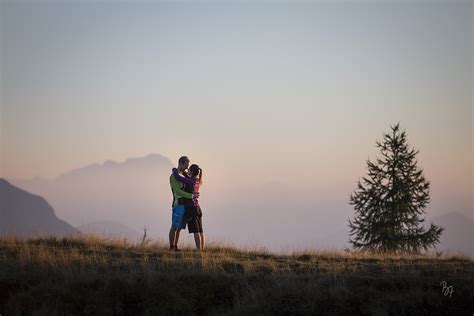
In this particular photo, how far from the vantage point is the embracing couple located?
1695cm

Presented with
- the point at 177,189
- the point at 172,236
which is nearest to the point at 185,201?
the point at 177,189

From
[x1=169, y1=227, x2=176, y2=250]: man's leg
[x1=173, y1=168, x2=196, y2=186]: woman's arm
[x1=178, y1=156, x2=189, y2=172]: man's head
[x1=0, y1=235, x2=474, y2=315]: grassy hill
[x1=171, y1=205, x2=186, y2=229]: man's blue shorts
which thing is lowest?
[x1=0, y1=235, x2=474, y2=315]: grassy hill

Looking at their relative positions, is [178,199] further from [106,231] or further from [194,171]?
[106,231]

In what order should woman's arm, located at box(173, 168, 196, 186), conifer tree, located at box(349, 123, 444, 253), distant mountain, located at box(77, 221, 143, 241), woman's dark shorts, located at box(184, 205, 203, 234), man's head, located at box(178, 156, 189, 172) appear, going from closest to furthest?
woman's arm, located at box(173, 168, 196, 186) → man's head, located at box(178, 156, 189, 172) → woman's dark shorts, located at box(184, 205, 203, 234) → distant mountain, located at box(77, 221, 143, 241) → conifer tree, located at box(349, 123, 444, 253)

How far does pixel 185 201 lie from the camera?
1714 centimetres

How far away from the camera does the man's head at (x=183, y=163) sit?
16.9 meters

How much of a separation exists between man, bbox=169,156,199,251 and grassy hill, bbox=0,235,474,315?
5.64ft

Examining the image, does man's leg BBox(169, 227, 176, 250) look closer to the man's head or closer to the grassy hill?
the grassy hill

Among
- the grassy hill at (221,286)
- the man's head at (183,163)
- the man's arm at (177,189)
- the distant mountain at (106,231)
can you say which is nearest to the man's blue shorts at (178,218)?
the man's arm at (177,189)

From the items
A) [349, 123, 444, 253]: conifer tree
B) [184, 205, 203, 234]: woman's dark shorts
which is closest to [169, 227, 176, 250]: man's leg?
[184, 205, 203, 234]: woman's dark shorts

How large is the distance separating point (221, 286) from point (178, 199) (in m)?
4.27

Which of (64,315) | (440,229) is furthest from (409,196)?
(64,315)

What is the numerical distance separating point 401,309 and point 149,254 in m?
7.37

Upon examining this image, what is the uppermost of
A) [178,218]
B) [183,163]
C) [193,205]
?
[183,163]
